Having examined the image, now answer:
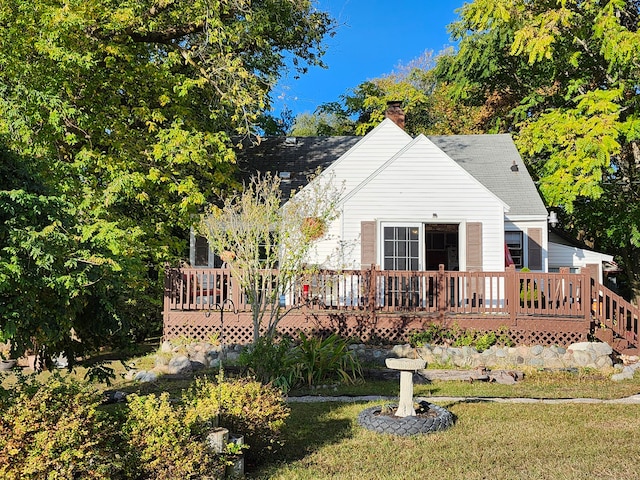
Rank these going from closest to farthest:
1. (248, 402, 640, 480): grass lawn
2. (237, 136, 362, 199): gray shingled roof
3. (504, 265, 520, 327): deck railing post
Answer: (248, 402, 640, 480): grass lawn
(504, 265, 520, 327): deck railing post
(237, 136, 362, 199): gray shingled roof

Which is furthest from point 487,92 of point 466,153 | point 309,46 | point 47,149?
point 47,149

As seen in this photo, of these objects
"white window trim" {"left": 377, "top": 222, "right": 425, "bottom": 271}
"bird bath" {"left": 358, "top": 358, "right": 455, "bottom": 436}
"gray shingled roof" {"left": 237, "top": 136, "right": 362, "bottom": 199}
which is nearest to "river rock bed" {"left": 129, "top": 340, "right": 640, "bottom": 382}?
"white window trim" {"left": 377, "top": 222, "right": 425, "bottom": 271}

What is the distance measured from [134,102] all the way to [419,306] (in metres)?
8.73

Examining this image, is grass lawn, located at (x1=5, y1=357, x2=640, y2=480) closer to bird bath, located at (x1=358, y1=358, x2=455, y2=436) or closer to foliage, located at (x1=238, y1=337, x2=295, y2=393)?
bird bath, located at (x1=358, y1=358, x2=455, y2=436)

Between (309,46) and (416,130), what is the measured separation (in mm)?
15438

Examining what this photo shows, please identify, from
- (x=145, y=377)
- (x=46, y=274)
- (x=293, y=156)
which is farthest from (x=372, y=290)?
(x=293, y=156)

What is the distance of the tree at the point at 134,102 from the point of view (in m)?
12.2

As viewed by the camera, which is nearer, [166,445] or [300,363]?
[166,445]

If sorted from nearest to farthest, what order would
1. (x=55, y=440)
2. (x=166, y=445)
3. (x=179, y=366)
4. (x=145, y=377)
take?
(x=55, y=440) < (x=166, y=445) < (x=145, y=377) < (x=179, y=366)

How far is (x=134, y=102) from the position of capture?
15.0m

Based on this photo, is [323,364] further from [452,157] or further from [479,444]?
[452,157]

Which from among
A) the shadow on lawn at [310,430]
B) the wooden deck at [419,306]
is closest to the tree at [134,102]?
the wooden deck at [419,306]

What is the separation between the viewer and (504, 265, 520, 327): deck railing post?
40.7 ft

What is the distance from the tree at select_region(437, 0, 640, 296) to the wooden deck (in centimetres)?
353
